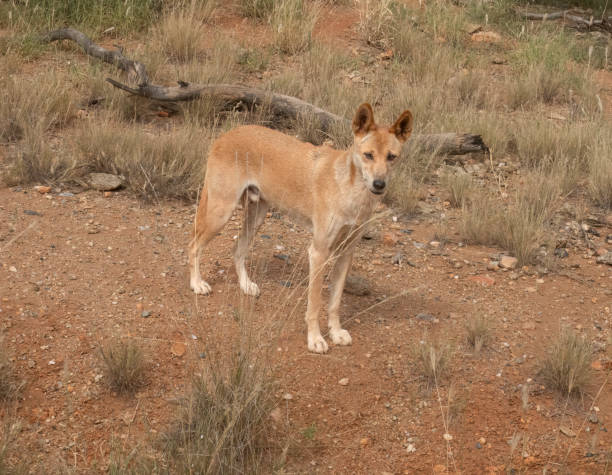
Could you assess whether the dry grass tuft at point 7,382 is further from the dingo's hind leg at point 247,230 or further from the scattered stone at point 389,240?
the scattered stone at point 389,240

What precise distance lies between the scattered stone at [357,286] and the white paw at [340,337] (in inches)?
25.2

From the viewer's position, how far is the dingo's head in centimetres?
439

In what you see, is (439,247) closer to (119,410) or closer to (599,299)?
(599,299)

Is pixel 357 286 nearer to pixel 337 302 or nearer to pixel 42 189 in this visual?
pixel 337 302

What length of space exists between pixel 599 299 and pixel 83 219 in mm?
4263

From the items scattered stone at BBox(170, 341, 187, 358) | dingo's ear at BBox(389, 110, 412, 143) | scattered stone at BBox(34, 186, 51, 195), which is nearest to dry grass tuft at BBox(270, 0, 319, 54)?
scattered stone at BBox(34, 186, 51, 195)

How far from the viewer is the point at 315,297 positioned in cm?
479

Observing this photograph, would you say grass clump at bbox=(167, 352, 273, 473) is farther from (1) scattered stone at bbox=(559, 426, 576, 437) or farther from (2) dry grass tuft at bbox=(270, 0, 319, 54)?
(2) dry grass tuft at bbox=(270, 0, 319, 54)

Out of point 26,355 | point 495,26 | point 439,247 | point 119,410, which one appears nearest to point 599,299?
point 439,247

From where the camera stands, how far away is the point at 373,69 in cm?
1002

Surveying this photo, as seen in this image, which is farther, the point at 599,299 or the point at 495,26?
the point at 495,26

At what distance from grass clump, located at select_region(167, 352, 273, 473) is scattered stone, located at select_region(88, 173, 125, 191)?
10.3 feet

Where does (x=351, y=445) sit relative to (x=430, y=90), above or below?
below

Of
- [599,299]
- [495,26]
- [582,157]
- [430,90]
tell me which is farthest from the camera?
[495,26]
